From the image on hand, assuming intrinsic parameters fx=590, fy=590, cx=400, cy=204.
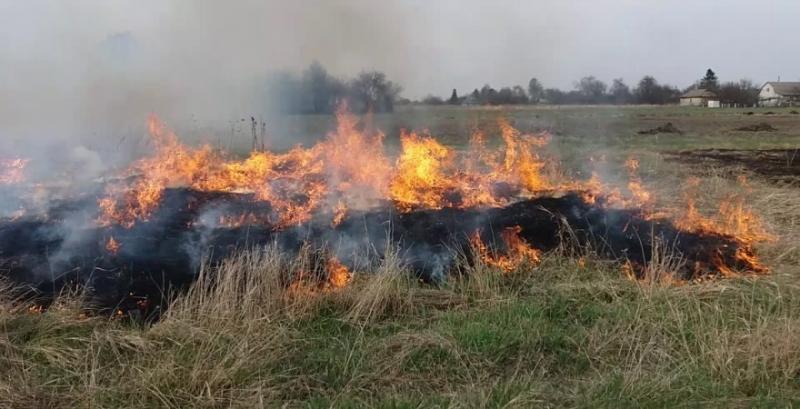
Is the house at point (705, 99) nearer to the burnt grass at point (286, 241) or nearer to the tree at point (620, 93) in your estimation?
the tree at point (620, 93)

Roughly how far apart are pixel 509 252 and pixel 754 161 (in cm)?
1256

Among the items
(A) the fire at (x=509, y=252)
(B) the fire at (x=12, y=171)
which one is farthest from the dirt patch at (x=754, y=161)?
(B) the fire at (x=12, y=171)

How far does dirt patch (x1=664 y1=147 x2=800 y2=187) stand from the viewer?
525 inches

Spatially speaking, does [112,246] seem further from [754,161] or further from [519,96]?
[754,161]

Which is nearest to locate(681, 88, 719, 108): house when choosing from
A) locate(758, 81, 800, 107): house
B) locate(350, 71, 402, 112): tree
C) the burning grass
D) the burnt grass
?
locate(758, 81, 800, 107): house

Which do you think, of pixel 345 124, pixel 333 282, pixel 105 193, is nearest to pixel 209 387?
pixel 333 282

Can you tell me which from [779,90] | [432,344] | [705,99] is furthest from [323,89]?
[779,90]

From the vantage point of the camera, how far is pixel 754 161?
1593 centimetres

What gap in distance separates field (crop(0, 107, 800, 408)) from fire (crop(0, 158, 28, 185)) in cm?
422

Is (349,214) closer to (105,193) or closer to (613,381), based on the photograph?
(105,193)

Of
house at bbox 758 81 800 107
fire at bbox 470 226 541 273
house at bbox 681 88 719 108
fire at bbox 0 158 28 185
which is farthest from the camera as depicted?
house at bbox 758 81 800 107

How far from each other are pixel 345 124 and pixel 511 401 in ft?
23.0

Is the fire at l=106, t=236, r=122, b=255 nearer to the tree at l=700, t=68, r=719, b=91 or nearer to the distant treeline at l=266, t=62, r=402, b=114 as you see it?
the distant treeline at l=266, t=62, r=402, b=114

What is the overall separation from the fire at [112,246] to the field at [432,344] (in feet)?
3.40
